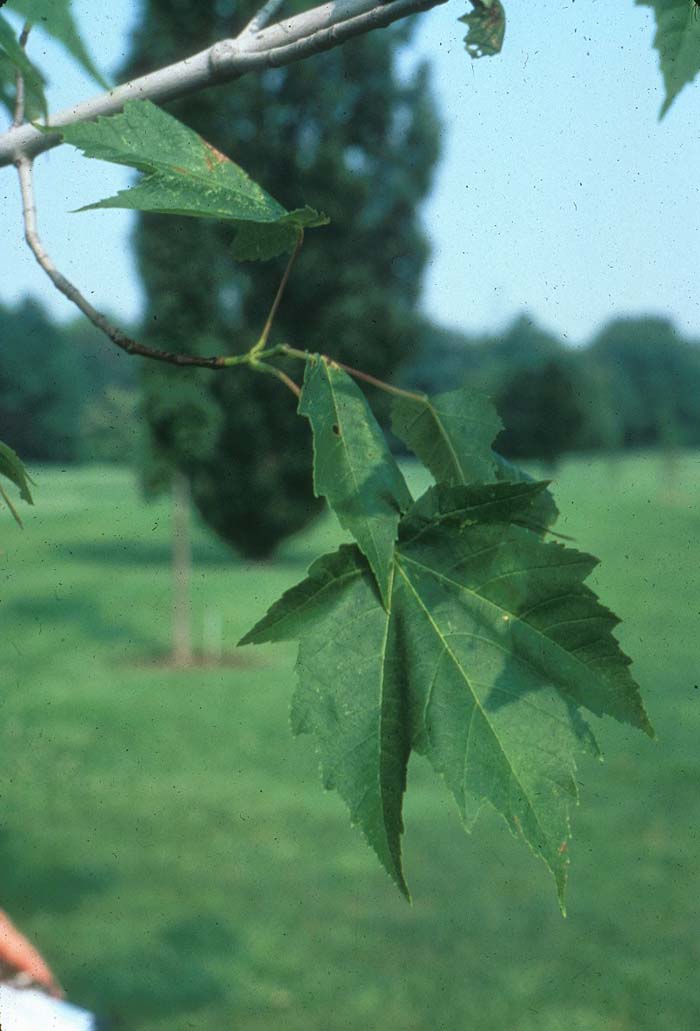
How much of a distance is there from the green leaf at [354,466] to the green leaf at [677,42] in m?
0.22

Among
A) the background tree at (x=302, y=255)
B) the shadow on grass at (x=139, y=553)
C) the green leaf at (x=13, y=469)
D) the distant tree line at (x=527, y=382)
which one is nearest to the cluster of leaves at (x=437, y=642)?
the green leaf at (x=13, y=469)

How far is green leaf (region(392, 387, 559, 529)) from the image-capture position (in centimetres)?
67

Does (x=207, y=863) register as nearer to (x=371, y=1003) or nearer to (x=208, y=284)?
(x=371, y=1003)

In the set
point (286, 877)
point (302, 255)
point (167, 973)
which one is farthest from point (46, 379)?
point (167, 973)

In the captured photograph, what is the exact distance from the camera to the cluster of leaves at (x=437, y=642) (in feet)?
1.83

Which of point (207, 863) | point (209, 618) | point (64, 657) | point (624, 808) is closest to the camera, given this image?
point (207, 863)

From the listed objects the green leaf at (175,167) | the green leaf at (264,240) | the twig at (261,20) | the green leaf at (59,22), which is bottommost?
the green leaf at (264,240)

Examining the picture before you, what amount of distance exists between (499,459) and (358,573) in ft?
0.48

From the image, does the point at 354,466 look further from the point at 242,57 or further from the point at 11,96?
the point at 11,96

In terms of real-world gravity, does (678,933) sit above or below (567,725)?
below

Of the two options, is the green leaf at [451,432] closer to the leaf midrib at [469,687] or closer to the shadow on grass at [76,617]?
the leaf midrib at [469,687]

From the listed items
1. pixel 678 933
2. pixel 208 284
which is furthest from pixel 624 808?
pixel 208 284

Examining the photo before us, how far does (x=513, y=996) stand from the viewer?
12.6 ft

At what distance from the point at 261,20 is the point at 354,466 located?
27 cm
